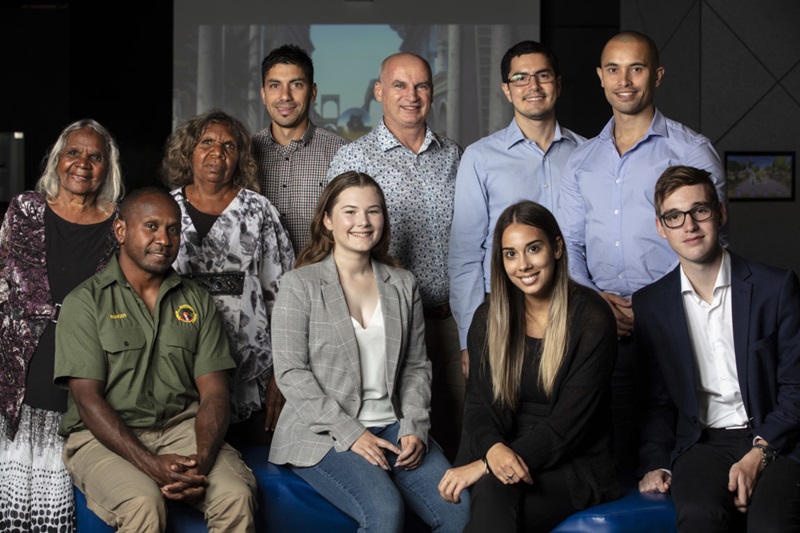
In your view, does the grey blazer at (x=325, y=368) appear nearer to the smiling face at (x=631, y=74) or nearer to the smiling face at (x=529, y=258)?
the smiling face at (x=529, y=258)

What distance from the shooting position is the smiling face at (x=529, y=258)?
2.84m

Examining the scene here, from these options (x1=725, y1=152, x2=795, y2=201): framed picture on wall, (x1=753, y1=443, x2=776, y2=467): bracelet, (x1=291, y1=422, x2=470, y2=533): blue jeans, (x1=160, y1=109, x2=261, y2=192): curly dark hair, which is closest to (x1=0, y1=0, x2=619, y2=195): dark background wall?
(x1=725, y1=152, x2=795, y2=201): framed picture on wall

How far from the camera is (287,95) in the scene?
159 inches

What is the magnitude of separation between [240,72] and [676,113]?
13.1ft

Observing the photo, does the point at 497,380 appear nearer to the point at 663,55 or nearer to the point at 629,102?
the point at 629,102

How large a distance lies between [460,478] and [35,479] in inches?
60.2

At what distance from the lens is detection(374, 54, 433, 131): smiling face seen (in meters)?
3.64

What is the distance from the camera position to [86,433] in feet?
9.99

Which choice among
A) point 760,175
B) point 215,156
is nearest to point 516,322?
point 215,156

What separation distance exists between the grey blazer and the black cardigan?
1.10 ft

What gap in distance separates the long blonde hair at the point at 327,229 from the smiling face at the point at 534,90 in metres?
0.71

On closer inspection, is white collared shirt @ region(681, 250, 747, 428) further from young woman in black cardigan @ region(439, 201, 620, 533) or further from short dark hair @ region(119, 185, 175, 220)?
short dark hair @ region(119, 185, 175, 220)

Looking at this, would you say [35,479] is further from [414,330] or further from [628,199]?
[628,199]

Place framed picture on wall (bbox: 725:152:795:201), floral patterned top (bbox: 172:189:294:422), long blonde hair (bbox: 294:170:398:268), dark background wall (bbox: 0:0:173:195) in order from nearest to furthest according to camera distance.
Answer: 1. long blonde hair (bbox: 294:170:398:268)
2. floral patterned top (bbox: 172:189:294:422)
3. framed picture on wall (bbox: 725:152:795:201)
4. dark background wall (bbox: 0:0:173:195)
